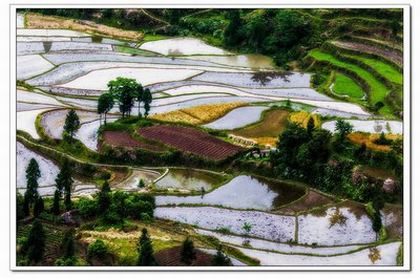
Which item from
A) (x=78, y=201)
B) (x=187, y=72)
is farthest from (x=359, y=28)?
(x=78, y=201)

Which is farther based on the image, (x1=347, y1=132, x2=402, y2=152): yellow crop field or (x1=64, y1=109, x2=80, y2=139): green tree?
(x1=64, y1=109, x2=80, y2=139): green tree

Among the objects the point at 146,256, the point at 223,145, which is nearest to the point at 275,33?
the point at 223,145

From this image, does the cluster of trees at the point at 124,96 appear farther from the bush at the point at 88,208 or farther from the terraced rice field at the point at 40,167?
the bush at the point at 88,208

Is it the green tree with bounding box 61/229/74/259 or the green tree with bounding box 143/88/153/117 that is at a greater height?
the green tree with bounding box 143/88/153/117

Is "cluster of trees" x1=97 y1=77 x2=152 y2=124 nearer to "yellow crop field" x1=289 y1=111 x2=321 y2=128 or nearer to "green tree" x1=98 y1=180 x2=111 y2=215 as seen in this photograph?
"yellow crop field" x1=289 y1=111 x2=321 y2=128

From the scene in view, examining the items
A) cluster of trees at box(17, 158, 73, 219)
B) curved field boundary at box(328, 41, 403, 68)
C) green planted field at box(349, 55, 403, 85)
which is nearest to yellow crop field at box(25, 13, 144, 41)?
curved field boundary at box(328, 41, 403, 68)

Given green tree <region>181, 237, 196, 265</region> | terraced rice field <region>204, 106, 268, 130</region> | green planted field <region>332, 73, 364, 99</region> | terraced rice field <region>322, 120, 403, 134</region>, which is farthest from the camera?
green planted field <region>332, 73, 364, 99</region>
